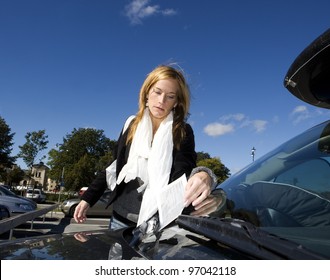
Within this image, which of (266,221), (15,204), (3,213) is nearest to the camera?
(266,221)

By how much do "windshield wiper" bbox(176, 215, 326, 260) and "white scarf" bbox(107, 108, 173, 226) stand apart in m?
0.50

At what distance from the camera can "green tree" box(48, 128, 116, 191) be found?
168ft

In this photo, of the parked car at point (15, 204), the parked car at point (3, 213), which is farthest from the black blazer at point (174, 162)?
the parked car at point (15, 204)

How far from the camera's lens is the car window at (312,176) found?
4.78 feet

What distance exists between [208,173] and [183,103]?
29.7 inches

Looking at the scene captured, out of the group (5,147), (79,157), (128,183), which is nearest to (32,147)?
(5,147)

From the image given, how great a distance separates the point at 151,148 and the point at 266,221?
85cm

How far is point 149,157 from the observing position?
199 centimetres

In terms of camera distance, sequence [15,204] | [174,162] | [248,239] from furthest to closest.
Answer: [15,204], [174,162], [248,239]

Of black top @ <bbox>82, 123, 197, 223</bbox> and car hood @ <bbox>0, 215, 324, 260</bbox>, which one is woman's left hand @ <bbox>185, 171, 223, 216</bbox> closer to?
car hood @ <bbox>0, 215, 324, 260</bbox>

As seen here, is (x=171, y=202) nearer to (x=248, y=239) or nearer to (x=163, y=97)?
→ (x=248, y=239)

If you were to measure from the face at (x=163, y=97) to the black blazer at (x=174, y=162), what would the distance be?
16cm
